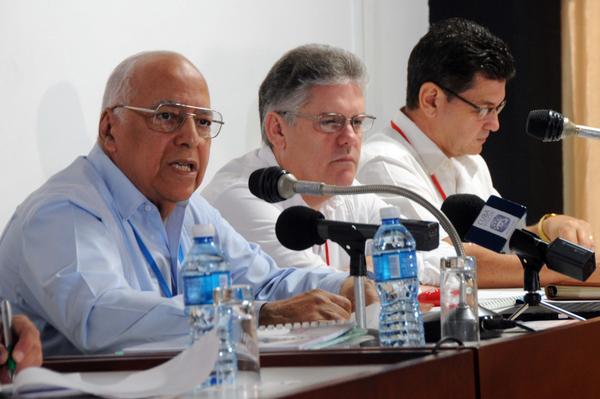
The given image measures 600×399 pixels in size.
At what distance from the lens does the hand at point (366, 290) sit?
2.34 metres

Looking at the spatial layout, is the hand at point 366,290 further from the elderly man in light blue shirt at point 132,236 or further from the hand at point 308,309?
the hand at point 308,309

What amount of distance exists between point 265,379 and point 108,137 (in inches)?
52.0

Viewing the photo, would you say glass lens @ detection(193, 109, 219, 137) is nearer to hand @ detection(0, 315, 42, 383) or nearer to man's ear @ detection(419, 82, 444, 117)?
hand @ detection(0, 315, 42, 383)

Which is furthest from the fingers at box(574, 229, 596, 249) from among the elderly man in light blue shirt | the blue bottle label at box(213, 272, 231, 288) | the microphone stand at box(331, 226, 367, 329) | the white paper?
the white paper

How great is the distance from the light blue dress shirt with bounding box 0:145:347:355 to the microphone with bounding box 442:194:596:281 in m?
0.59

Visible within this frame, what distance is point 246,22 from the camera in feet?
13.4

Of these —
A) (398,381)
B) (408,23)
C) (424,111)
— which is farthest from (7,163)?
(408,23)

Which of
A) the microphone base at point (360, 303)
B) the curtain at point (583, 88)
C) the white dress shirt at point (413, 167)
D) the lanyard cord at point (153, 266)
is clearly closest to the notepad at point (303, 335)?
the microphone base at point (360, 303)

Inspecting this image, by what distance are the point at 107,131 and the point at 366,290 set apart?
73cm

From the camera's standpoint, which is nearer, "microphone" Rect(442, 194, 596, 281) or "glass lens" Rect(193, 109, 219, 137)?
"microphone" Rect(442, 194, 596, 281)

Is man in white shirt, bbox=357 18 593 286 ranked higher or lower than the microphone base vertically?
higher

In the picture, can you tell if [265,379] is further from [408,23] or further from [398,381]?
[408,23]

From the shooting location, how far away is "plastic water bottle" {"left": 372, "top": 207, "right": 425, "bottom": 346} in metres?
1.77

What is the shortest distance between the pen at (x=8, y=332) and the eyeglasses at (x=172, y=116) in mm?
1058
